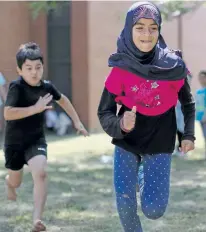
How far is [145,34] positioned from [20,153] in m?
2.05

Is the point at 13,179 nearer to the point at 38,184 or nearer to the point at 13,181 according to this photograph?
the point at 13,181

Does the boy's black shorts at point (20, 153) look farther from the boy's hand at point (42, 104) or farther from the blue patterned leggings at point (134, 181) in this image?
the blue patterned leggings at point (134, 181)

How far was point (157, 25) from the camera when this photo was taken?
12.9 ft

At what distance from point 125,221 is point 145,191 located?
0.80 feet

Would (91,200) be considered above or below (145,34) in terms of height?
below

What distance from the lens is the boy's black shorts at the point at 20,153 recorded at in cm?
538

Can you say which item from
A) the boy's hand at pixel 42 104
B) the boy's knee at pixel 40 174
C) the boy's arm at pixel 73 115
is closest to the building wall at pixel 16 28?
the boy's arm at pixel 73 115

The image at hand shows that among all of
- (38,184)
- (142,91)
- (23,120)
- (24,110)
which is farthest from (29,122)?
(142,91)

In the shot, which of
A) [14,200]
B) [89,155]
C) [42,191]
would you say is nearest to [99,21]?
[89,155]

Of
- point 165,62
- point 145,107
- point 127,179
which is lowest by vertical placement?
point 127,179

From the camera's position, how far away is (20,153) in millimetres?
5473

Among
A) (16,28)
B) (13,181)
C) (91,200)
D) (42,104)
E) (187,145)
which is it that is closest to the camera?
(187,145)

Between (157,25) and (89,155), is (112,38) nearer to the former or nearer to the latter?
(89,155)

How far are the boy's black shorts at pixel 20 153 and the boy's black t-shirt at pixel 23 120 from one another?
0.14 feet
